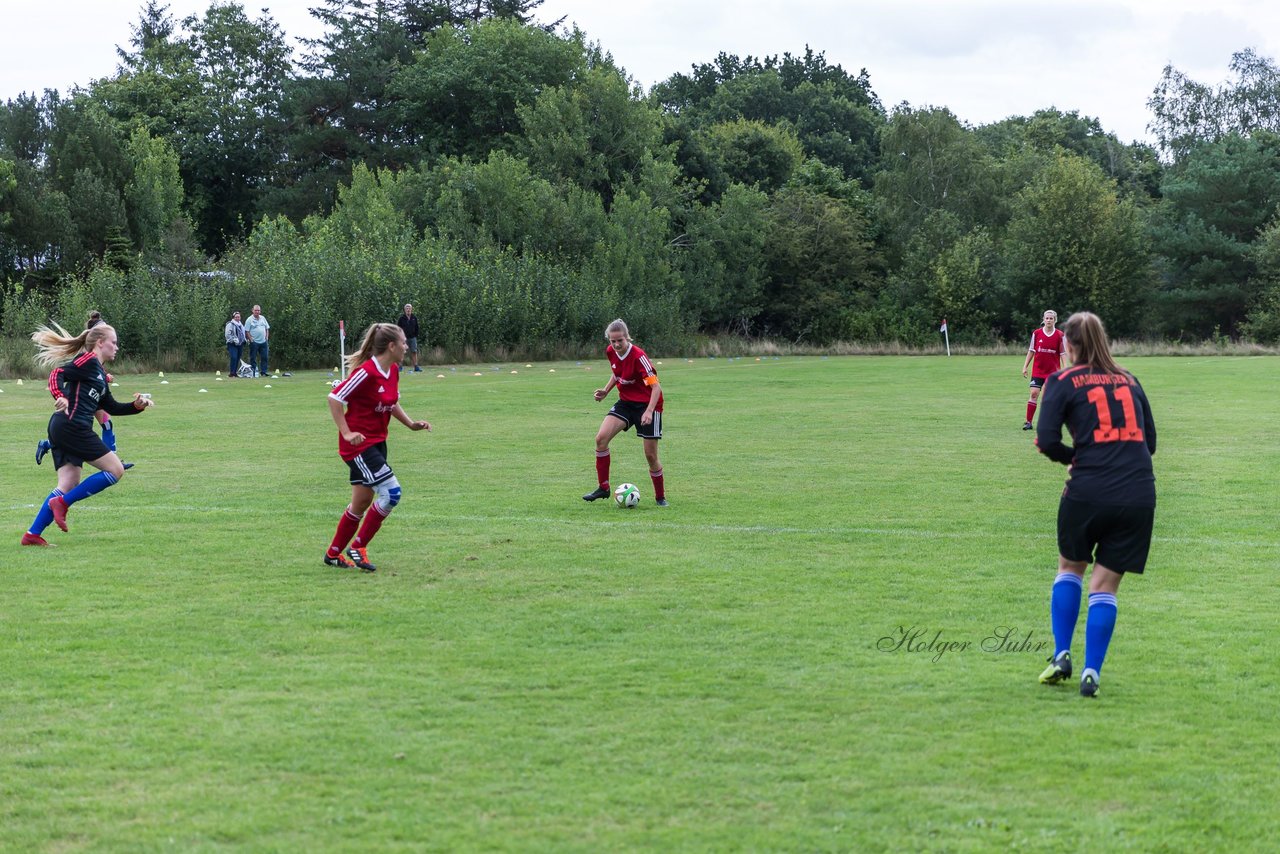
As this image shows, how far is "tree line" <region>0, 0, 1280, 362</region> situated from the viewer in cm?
5231

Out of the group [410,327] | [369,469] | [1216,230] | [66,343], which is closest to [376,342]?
[369,469]

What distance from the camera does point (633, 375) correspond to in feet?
45.5

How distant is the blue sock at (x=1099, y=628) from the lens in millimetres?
6824

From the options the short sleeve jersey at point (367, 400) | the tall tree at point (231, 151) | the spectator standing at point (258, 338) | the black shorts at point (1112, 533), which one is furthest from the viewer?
the tall tree at point (231, 151)

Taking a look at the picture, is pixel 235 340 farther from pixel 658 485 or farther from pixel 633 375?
pixel 658 485

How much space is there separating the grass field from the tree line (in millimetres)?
32556

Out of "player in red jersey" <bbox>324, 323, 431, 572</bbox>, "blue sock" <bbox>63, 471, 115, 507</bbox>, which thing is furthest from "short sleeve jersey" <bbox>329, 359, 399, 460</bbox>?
"blue sock" <bbox>63, 471, 115, 507</bbox>

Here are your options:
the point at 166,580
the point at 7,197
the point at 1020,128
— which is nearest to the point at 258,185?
the point at 7,197

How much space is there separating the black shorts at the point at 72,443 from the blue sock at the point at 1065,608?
7925 mm

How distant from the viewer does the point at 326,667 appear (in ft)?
24.2

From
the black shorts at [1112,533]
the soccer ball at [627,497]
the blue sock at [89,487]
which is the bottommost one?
the soccer ball at [627,497]

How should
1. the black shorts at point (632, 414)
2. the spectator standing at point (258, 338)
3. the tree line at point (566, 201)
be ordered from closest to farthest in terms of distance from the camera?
the black shorts at point (632, 414) < the spectator standing at point (258, 338) < the tree line at point (566, 201)

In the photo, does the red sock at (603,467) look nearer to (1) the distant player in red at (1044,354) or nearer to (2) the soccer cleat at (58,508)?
(2) the soccer cleat at (58,508)

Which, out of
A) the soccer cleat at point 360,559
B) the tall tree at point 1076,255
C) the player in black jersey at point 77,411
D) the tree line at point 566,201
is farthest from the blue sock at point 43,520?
the tall tree at point 1076,255
